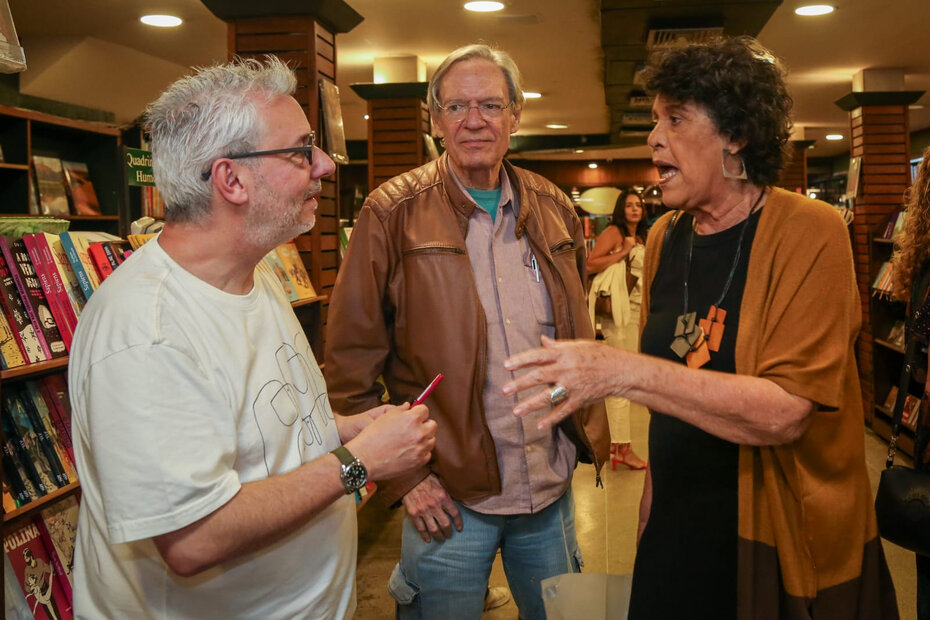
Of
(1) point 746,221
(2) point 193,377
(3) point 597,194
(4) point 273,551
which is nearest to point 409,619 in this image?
(4) point 273,551

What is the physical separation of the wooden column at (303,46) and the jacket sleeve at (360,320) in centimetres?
193

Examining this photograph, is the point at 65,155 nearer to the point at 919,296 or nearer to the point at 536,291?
the point at 536,291

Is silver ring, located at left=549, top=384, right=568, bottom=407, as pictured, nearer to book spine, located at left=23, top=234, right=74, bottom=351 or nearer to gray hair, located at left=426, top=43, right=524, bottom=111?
gray hair, located at left=426, top=43, right=524, bottom=111

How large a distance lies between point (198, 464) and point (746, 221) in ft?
3.73

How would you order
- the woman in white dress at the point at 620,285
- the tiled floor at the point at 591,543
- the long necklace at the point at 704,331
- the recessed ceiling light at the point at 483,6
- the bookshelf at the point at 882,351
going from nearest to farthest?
the long necklace at the point at 704,331, the tiled floor at the point at 591,543, the woman in white dress at the point at 620,285, the recessed ceiling light at the point at 483,6, the bookshelf at the point at 882,351

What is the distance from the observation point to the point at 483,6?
19.6ft

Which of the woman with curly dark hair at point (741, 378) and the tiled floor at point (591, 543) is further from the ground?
the woman with curly dark hair at point (741, 378)

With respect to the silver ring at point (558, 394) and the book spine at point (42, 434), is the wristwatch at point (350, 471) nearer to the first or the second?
the silver ring at point (558, 394)

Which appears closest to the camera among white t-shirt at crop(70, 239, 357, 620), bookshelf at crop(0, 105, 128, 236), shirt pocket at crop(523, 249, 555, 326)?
white t-shirt at crop(70, 239, 357, 620)

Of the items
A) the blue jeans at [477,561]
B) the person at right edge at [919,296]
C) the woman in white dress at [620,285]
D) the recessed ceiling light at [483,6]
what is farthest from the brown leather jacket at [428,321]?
the recessed ceiling light at [483,6]

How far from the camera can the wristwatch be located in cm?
128

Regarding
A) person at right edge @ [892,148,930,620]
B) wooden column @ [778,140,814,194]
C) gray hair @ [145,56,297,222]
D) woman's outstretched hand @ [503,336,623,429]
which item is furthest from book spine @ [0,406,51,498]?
wooden column @ [778,140,814,194]

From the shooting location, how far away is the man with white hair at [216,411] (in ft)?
3.73

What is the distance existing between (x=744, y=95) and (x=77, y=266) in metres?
1.89
